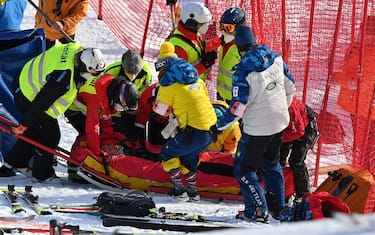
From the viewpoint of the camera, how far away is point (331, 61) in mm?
7219

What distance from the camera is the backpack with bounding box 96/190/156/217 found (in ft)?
19.1

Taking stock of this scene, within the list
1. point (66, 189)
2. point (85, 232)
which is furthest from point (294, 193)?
point (85, 232)

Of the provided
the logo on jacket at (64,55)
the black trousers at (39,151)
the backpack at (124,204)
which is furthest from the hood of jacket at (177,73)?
the black trousers at (39,151)

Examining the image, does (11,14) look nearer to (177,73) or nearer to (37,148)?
(37,148)

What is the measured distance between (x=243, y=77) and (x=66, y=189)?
1.98 meters

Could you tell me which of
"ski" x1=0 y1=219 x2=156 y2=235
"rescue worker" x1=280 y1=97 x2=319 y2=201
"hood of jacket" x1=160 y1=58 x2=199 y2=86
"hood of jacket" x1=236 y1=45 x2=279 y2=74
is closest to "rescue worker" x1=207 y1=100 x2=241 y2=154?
"rescue worker" x1=280 y1=97 x2=319 y2=201

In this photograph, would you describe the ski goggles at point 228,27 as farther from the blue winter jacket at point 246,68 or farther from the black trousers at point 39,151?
the black trousers at point 39,151

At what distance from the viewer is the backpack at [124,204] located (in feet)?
19.1

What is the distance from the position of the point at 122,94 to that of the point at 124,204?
3.73 feet

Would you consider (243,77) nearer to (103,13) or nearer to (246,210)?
(246,210)

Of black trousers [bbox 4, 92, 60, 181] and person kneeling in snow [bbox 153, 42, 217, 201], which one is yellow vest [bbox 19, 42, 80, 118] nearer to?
black trousers [bbox 4, 92, 60, 181]

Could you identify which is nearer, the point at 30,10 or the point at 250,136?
the point at 250,136

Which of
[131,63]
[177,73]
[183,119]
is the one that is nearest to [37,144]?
[131,63]

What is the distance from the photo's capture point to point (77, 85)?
6.46 metres
